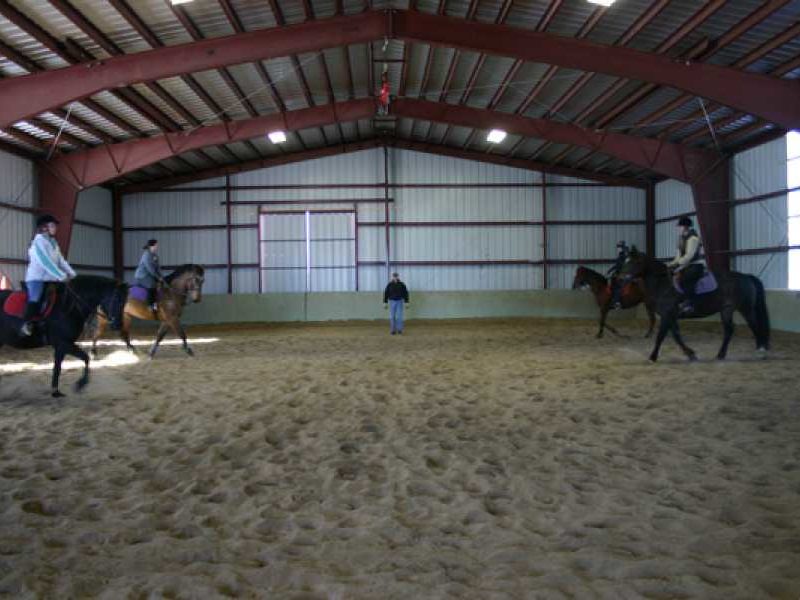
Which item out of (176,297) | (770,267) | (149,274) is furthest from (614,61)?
(149,274)

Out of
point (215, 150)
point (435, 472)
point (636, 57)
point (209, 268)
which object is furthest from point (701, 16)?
point (209, 268)

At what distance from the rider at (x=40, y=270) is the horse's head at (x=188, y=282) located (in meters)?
4.26

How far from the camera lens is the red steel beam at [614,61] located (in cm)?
1193

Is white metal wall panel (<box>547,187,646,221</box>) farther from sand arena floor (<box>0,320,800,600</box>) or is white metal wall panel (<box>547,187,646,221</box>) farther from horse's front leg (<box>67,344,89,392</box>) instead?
horse's front leg (<box>67,344,89,392</box>)

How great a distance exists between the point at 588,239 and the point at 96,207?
19209mm

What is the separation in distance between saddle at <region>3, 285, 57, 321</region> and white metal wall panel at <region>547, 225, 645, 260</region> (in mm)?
19692

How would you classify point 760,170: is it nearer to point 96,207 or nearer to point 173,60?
point 173,60

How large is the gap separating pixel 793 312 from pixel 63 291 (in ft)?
55.7

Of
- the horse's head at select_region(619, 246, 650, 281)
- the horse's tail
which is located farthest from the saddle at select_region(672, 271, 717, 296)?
the horse's tail

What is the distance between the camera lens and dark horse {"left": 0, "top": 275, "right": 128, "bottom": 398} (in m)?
7.62

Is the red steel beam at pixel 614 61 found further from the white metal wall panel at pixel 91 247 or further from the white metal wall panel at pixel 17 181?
the white metal wall panel at pixel 91 247

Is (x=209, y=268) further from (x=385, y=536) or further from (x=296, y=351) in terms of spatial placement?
(x=385, y=536)

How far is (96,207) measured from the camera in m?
22.6

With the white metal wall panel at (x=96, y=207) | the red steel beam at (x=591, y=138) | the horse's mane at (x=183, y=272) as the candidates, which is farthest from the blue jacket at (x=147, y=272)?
the white metal wall panel at (x=96, y=207)
